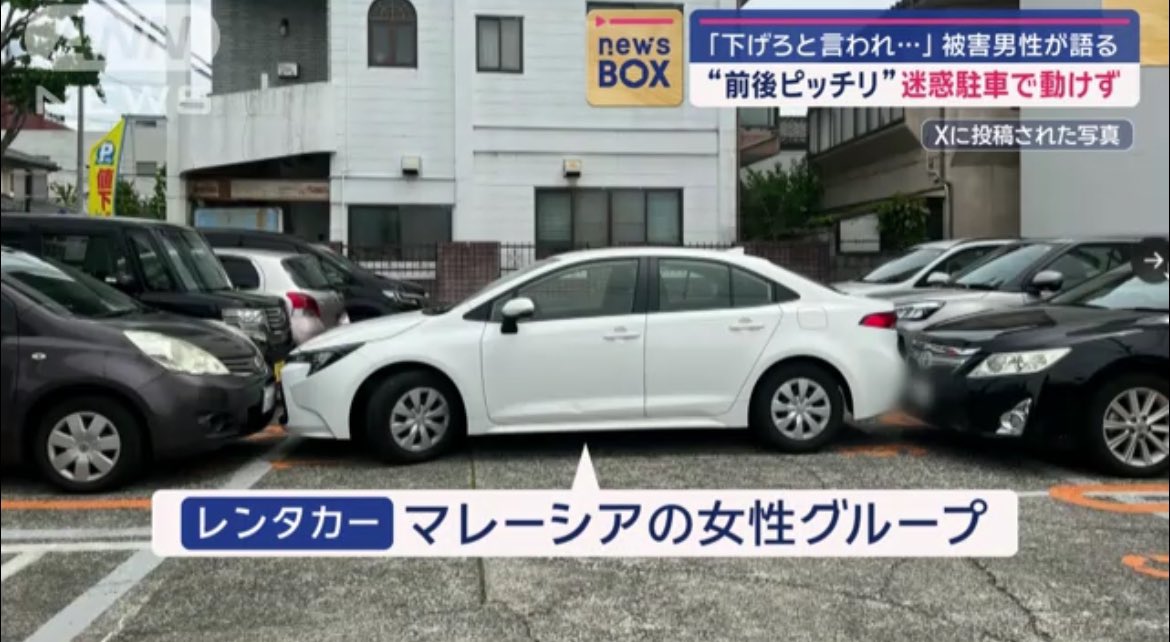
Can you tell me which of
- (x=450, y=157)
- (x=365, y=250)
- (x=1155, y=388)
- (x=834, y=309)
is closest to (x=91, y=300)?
(x=365, y=250)

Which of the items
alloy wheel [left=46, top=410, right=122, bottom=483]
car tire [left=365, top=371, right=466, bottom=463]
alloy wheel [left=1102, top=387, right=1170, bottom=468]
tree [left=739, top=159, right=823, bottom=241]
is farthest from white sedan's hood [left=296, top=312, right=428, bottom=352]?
alloy wheel [left=1102, top=387, right=1170, bottom=468]

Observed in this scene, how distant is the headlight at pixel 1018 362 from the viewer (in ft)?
5.25

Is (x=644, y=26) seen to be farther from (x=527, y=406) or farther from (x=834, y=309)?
(x=527, y=406)

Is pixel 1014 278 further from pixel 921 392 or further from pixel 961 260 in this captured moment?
pixel 921 392

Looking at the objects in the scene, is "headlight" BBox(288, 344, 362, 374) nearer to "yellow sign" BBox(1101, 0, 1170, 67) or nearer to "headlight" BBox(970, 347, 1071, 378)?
"headlight" BBox(970, 347, 1071, 378)

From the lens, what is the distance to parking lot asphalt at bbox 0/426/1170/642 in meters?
1.55

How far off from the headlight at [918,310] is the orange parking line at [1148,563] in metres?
1.14

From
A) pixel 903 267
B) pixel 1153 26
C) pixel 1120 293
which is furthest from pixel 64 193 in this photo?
pixel 1120 293

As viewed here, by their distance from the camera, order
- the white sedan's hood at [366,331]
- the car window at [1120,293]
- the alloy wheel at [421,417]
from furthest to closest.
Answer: the alloy wheel at [421,417], the white sedan's hood at [366,331], the car window at [1120,293]

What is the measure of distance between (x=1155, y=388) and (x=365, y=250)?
159cm

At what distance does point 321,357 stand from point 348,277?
0.77 metres

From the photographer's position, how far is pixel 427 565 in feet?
7.29

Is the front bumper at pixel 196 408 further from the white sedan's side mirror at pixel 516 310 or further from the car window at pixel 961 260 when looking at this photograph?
the car window at pixel 961 260

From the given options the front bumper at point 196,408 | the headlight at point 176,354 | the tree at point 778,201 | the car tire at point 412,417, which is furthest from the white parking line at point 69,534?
the tree at point 778,201
